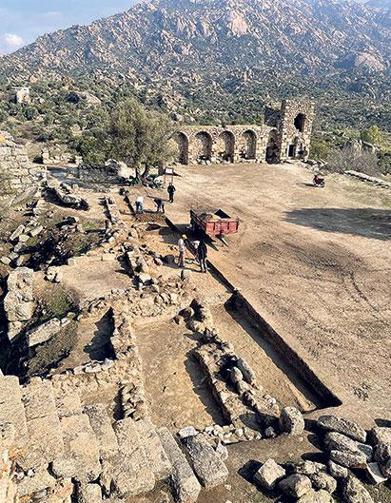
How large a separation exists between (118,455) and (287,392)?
17.7 ft

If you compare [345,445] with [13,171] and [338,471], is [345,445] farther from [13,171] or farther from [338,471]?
[13,171]

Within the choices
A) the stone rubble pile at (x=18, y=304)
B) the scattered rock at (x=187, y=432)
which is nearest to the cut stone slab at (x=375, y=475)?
the scattered rock at (x=187, y=432)

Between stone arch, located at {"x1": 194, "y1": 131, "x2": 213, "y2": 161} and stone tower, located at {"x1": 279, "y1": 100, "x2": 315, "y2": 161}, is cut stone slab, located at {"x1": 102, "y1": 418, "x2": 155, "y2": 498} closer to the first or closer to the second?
stone arch, located at {"x1": 194, "y1": 131, "x2": 213, "y2": 161}

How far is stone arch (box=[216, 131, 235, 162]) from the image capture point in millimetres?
35969

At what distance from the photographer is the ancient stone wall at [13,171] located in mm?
24077

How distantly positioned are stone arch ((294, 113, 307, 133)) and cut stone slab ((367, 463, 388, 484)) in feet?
111

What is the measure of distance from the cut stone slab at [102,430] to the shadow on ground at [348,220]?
1660 centimetres

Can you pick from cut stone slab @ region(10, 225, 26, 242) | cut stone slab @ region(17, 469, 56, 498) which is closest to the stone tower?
cut stone slab @ region(10, 225, 26, 242)

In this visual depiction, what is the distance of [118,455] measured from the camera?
745 centimetres

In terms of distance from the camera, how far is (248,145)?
122ft

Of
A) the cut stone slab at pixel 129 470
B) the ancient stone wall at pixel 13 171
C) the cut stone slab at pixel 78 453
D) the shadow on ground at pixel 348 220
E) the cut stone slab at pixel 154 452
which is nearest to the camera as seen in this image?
the cut stone slab at pixel 78 453

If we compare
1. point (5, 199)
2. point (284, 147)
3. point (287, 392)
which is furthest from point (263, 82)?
point (287, 392)

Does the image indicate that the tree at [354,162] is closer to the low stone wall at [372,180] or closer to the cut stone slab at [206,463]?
the low stone wall at [372,180]

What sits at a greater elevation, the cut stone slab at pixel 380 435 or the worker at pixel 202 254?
the worker at pixel 202 254
